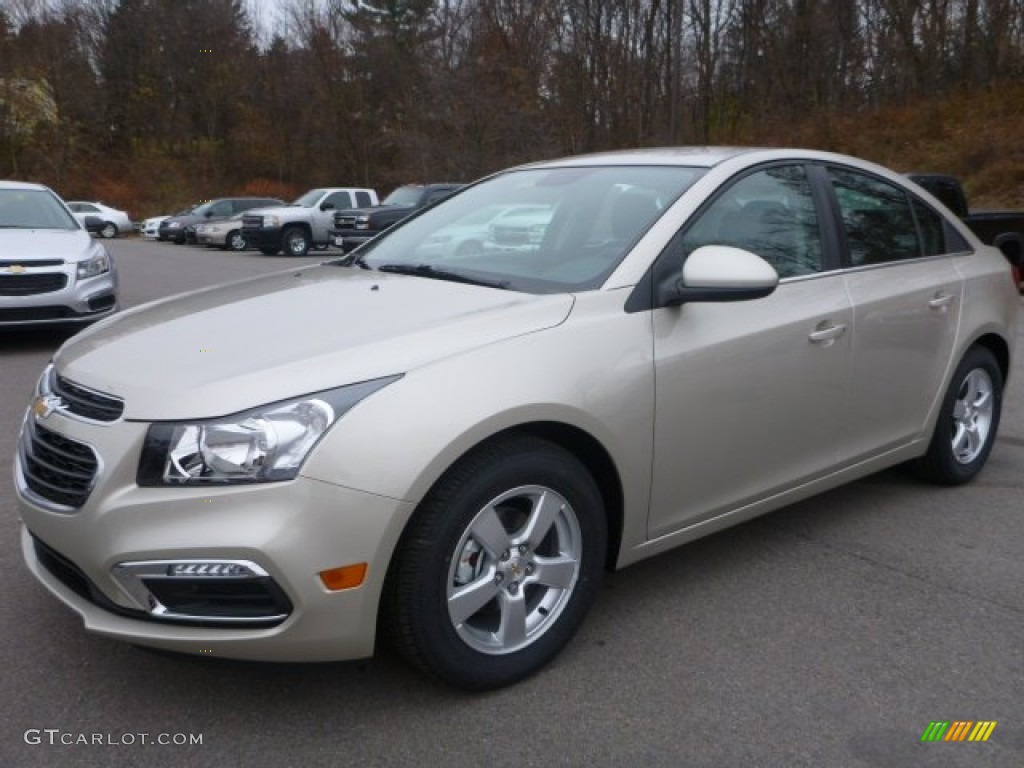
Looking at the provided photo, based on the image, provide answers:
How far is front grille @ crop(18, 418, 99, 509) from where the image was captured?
2.58 meters

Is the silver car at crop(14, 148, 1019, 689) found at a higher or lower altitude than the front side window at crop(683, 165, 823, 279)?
lower

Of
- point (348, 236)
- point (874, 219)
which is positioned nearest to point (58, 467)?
point (874, 219)

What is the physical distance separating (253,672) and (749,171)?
2514mm

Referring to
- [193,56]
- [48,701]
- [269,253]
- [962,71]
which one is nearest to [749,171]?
[48,701]

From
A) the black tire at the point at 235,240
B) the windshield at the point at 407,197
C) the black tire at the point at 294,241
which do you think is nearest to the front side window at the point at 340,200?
the black tire at the point at 294,241

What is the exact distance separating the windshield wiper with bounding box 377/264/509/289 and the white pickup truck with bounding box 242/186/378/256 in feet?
→ 72.3

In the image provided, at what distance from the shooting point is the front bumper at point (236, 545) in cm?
240

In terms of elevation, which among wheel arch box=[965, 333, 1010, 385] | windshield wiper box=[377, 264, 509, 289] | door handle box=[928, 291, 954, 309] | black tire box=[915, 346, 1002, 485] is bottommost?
black tire box=[915, 346, 1002, 485]

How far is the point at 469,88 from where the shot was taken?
3450cm

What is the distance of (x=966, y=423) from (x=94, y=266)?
751 centimetres

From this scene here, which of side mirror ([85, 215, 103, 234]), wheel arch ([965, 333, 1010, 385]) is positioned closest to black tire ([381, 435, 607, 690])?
wheel arch ([965, 333, 1010, 385])

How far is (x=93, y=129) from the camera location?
55.9 meters

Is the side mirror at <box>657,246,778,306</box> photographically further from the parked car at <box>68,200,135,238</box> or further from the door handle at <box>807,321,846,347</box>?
the parked car at <box>68,200,135,238</box>

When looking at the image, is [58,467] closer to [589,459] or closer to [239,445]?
[239,445]
